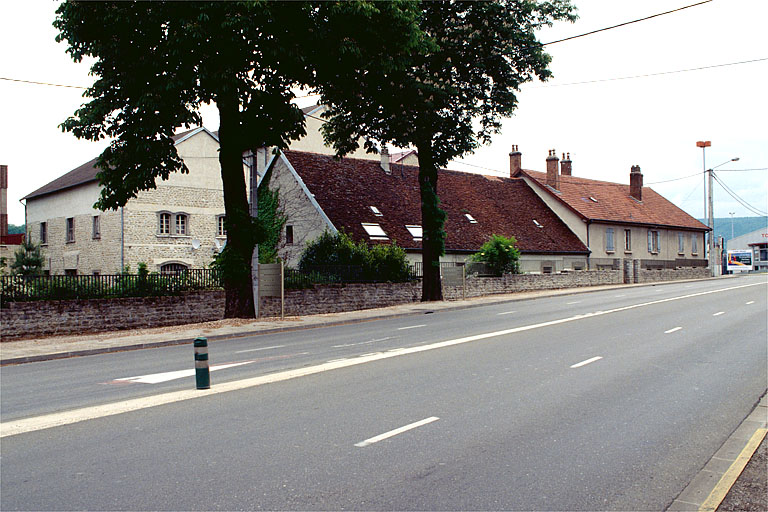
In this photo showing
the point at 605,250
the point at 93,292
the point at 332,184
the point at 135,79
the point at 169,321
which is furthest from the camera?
the point at 605,250

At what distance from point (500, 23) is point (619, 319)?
12727mm

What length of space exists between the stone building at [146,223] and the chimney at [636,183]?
120 ft

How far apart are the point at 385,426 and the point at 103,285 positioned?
15.4 metres

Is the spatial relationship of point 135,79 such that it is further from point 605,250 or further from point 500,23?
point 605,250

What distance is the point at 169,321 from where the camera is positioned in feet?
69.3

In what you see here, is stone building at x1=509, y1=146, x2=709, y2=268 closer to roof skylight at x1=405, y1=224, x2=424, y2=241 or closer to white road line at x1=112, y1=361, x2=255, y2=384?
roof skylight at x1=405, y1=224, x2=424, y2=241

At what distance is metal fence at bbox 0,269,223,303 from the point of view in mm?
18375

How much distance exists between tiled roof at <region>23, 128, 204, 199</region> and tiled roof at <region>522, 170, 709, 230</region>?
27640mm

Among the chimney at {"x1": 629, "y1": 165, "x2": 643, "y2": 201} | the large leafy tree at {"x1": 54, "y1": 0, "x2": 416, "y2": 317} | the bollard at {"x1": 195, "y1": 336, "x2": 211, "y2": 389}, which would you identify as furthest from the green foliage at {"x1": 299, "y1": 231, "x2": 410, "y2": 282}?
the chimney at {"x1": 629, "y1": 165, "x2": 643, "y2": 201}

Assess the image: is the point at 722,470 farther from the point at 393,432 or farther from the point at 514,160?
the point at 514,160

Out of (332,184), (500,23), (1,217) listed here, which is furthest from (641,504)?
(1,217)

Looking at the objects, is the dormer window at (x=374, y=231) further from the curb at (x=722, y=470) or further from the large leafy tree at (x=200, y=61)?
the curb at (x=722, y=470)

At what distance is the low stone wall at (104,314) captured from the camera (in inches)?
713

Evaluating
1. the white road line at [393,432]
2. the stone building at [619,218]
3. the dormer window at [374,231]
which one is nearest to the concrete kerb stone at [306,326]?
the dormer window at [374,231]
